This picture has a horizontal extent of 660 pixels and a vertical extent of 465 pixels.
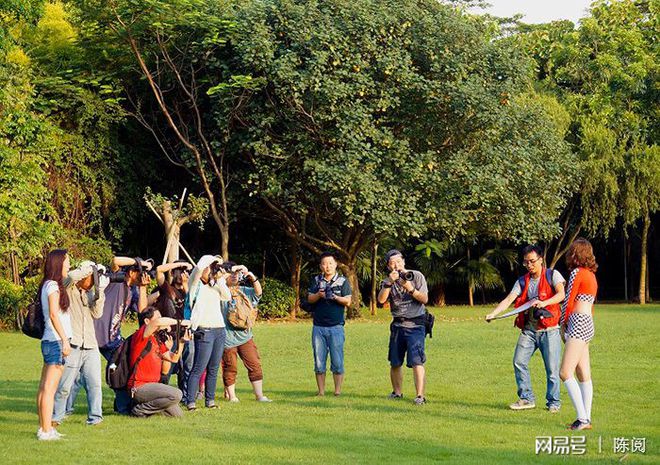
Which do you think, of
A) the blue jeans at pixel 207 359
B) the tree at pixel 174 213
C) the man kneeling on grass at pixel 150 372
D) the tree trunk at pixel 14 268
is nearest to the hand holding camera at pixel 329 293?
the blue jeans at pixel 207 359

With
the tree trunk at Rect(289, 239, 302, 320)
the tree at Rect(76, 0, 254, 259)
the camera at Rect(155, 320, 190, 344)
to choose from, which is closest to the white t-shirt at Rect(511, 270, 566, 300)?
the camera at Rect(155, 320, 190, 344)

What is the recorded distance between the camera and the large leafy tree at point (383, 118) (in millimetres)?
27281

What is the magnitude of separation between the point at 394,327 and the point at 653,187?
26249mm

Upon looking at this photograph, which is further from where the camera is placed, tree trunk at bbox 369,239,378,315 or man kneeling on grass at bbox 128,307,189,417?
tree trunk at bbox 369,239,378,315

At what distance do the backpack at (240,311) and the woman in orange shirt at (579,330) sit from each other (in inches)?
170

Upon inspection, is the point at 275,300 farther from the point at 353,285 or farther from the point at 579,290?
the point at 579,290

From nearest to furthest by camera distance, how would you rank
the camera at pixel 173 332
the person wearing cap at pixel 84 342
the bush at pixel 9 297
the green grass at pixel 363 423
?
the green grass at pixel 363 423 → the person wearing cap at pixel 84 342 → the camera at pixel 173 332 → the bush at pixel 9 297

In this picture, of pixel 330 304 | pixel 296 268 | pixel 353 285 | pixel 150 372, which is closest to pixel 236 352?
pixel 330 304

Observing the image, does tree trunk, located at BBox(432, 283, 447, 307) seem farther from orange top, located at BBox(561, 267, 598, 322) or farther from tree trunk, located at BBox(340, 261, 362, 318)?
orange top, located at BBox(561, 267, 598, 322)

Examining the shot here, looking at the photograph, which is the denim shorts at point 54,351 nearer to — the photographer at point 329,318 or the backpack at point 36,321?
the backpack at point 36,321

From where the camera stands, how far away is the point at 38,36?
30.1m

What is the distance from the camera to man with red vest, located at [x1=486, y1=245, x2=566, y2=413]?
11.8 m

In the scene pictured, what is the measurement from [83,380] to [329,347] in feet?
12.0

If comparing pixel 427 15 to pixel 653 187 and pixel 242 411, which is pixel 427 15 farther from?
pixel 242 411
